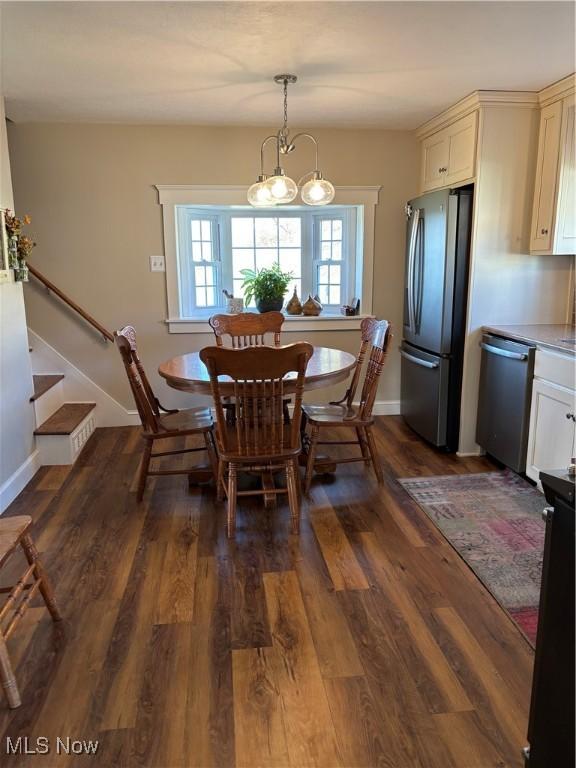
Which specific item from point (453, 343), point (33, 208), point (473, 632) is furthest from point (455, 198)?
point (33, 208)

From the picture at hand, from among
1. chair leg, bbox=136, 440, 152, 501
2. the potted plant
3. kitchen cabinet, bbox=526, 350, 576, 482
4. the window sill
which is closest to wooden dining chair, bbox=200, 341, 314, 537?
chair leg, bbox=136, 440, 152, 501

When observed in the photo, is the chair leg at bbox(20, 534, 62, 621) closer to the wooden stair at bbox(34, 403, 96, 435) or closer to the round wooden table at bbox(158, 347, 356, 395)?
the round wooden table at bbox(158, 347, 356, 395)

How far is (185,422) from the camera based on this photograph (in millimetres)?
3043

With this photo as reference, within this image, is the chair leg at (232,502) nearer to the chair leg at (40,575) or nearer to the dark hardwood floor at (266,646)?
the dark hardwood floor at (266,646)

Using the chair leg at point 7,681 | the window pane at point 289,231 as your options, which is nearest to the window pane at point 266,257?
the window pane at point 289,231

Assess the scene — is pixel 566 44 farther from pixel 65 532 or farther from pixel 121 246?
pixel 65 532

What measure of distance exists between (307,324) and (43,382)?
6.95ft

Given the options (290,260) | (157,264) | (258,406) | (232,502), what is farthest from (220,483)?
(290,260)

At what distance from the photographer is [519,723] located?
4.95ft

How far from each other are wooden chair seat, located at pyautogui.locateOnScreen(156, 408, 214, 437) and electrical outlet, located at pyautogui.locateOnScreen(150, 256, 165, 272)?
1.45 m

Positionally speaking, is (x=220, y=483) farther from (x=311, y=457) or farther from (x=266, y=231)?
(x=266, y=231)

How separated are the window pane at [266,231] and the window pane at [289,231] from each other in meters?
0.05

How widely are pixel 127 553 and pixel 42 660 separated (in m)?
0.69

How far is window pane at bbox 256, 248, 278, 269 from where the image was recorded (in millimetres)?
4578
